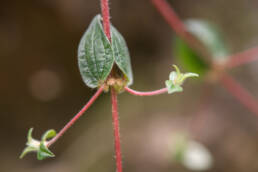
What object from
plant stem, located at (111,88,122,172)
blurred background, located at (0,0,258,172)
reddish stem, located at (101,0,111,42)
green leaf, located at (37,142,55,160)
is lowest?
green leaf, located at (37,142,55,160)

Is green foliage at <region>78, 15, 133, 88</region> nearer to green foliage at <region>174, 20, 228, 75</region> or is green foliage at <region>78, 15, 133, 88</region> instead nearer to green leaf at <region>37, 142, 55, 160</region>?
green leaf at <region>37, 142, 55, 160</region>

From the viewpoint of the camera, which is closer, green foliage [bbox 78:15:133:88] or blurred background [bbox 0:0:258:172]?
green foliage [bbox 78:15:133:88]

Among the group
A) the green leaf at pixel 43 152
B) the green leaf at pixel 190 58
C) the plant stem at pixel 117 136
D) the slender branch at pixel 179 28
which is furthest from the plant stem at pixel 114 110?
the green leaf at pixel 190 58

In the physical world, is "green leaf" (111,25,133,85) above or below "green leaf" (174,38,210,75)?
below

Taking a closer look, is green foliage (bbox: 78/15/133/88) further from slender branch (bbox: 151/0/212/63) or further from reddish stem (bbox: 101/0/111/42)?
slender branch (bbox: 151/0/212/63)

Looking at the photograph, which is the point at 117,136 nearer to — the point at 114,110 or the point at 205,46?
the point at 114,110

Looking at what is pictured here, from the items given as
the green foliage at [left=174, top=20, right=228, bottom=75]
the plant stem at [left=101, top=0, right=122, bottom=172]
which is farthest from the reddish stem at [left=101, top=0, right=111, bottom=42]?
the green foliage at [left=174, top=20, right=228, bottom=75]

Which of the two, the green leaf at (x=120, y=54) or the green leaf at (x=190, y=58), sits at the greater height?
the green leaf at (x=190, y=58)

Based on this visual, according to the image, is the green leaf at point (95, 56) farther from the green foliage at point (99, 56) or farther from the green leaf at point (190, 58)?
the green leaf at point (190, 58)

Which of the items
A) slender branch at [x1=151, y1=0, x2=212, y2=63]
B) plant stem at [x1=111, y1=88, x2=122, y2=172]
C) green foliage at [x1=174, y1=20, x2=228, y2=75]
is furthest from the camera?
green foliage at [x1=174, y1=20, x2=228, y2=75]

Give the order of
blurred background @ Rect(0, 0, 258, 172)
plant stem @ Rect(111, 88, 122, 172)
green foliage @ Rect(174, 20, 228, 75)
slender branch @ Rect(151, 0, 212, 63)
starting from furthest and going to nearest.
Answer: blurred background @ Rect(0, 0, 258, 172), green foliage @ Rect(174, 20, 228, 75), slender branch @ Rect(151, 0, 212, 63), plant stem @ Rect(111, 88, 122, 172)
